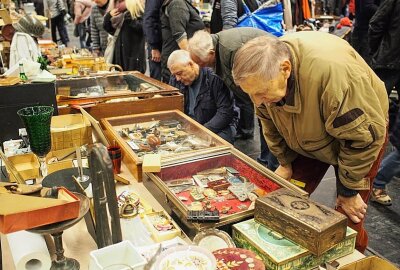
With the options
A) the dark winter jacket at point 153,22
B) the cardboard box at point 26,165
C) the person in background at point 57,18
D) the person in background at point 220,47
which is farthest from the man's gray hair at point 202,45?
the person in background at point 57,18

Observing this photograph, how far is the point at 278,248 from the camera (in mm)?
1214

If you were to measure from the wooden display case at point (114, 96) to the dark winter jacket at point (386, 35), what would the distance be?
Answer: 1.78m

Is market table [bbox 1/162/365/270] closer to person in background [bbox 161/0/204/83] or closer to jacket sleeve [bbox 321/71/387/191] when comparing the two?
jacket sleeve [bbox 321/71/387/191]

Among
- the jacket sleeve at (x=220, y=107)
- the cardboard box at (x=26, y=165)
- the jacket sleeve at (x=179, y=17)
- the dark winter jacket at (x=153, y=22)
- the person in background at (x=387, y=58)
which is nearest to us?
the cardboard box at (x=26, y=165)

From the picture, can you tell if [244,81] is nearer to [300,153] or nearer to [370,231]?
[300,153]

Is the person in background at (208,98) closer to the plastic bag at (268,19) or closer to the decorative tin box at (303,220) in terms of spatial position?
the plastic bag at (268,19)

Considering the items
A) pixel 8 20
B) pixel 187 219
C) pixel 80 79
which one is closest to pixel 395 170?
pixel 187 219

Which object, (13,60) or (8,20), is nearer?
(13,60)

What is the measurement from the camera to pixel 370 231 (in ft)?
8.85

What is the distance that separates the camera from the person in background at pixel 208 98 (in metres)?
Answer: 2.84

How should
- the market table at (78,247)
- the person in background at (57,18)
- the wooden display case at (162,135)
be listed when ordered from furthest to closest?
the person in background at (57,18)
the wooden display case at (162,135)
the market table at (78,247)

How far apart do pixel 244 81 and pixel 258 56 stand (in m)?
0.11

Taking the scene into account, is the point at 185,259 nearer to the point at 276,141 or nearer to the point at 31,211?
the point at 31,211

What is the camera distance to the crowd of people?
1.51 m
